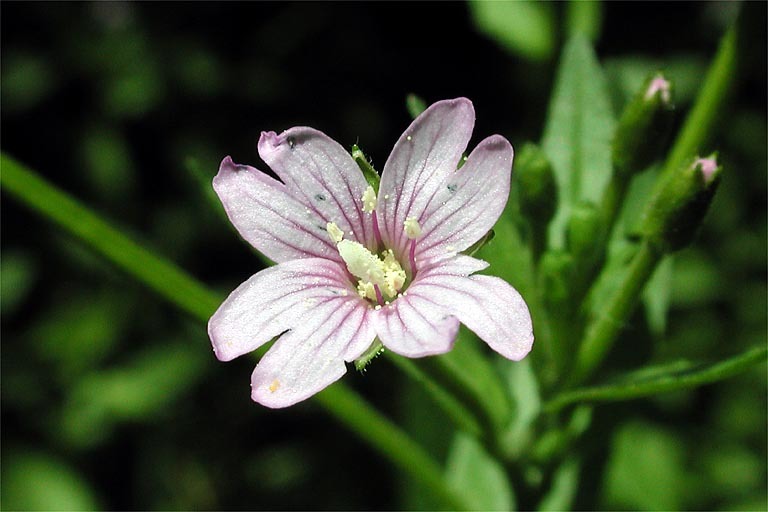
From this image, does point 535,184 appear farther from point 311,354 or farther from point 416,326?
point 311,354

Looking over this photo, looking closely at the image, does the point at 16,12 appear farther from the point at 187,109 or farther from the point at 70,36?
the point at 187,109

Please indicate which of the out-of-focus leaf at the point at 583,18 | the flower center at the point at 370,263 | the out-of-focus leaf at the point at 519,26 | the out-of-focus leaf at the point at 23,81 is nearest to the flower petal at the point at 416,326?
the flower center at the point at 370,263

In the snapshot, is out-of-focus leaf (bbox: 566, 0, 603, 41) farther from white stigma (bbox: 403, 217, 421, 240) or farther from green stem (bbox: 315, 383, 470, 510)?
green stem (bbox: 315, 383, 470, 510)

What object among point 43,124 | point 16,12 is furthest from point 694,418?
point 16,12

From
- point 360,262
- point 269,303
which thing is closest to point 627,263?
point 360,262

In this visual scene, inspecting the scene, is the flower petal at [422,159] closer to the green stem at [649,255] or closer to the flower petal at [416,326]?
the flower petal at [416,326]
